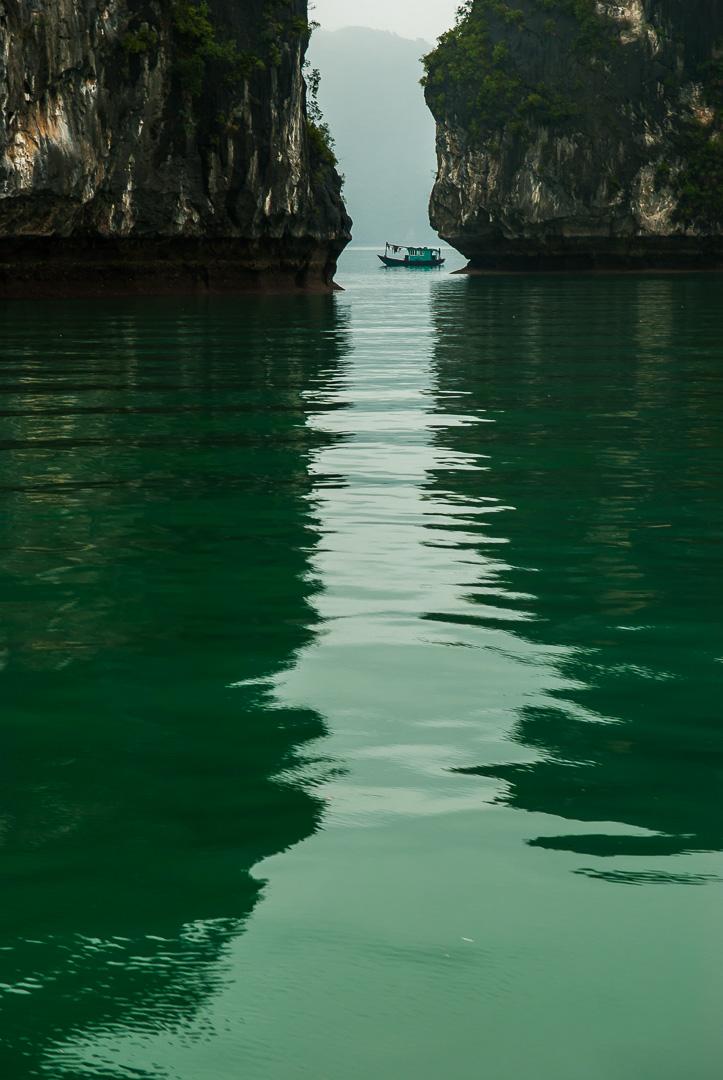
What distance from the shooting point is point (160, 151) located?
34.9 meters

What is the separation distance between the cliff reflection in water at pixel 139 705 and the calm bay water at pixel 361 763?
13 mm

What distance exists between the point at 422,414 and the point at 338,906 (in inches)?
346

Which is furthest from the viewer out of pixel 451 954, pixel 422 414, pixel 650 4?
pixel 650 4

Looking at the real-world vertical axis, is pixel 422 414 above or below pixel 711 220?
below

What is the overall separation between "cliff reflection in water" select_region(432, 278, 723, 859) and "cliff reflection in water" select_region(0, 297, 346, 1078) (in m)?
0.75

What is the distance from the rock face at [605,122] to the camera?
64438mm

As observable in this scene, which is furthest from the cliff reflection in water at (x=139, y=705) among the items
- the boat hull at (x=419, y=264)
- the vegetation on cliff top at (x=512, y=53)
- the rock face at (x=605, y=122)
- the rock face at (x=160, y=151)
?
the boat hull at (x=419, y=264)

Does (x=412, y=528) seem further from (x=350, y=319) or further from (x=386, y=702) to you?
(x=350, y=319)

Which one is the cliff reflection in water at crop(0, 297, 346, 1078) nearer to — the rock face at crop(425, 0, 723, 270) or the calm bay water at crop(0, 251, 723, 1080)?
the calm bay water at crop(0, 251, 723, 1080)

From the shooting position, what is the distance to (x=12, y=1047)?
7.39 ft

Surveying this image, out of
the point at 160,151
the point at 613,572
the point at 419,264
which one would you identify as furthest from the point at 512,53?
the point at 613,572

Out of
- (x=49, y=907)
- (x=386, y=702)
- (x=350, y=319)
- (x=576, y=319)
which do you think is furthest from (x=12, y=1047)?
(x=350, y=319)

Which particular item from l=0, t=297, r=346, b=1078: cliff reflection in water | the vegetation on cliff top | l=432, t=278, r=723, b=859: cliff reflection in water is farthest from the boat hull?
l=0, t=297, r=346, b=1078: cliff reflection in water

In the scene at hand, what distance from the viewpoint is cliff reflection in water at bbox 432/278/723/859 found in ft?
11.2
